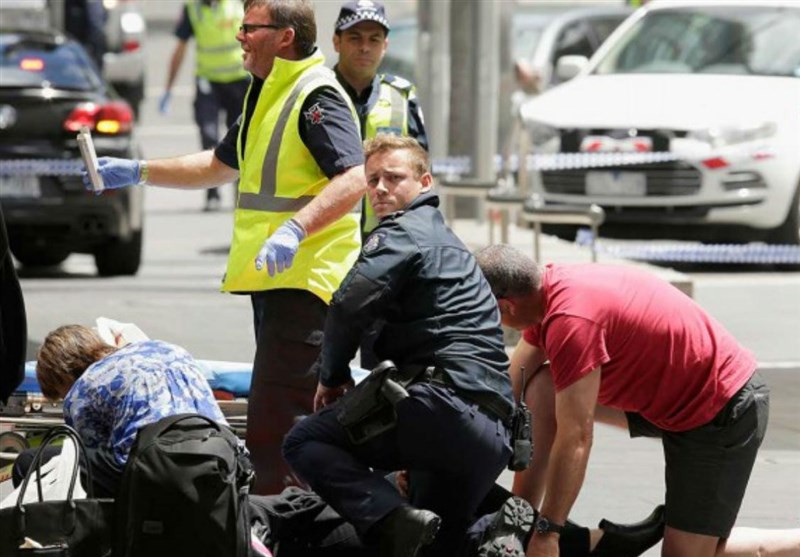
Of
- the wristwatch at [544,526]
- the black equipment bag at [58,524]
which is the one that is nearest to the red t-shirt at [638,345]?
the wristwatch at [544,526]

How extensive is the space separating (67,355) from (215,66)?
10.5m

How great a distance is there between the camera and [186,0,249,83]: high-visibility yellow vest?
16.4 metres

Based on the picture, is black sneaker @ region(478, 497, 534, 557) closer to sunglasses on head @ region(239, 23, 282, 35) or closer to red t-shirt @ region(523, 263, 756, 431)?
red t-shirt @ region(523, 263, 756, 431)

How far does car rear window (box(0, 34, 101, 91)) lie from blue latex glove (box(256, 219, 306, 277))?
650 centimetres

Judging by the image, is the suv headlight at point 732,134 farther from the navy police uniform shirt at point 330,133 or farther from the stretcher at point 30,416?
the navy police uniform shirt at point 330,133

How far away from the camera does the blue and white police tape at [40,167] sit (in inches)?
497

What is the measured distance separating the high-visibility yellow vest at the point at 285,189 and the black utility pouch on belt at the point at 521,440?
3.31 feet

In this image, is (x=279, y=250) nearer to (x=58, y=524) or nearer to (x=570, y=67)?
(x=58, y=524)

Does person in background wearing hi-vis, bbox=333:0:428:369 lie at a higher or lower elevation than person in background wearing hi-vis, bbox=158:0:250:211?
higher

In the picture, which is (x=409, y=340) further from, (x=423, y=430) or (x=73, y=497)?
(x=73, y=497)

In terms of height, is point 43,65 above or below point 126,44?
above

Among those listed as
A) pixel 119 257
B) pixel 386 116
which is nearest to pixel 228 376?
pixel 386 116

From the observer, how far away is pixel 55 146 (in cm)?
1270

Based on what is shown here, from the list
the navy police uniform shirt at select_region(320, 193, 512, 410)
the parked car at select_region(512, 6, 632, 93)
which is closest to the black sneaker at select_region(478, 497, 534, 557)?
the navy police uniform shirt at select_region(320, 193, 512, 410)
